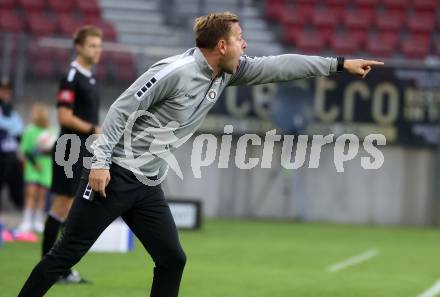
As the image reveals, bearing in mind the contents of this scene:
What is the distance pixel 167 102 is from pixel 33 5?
13506 millimetres

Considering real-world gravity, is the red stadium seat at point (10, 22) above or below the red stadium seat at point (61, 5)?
below

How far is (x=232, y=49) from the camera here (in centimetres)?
572

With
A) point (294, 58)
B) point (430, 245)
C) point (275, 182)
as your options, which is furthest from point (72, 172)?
point (275, 182)

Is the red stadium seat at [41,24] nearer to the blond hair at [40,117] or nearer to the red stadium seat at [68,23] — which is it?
the red stadium seat at [68,23]

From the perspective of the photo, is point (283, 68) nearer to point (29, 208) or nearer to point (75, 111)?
point (75, 111)

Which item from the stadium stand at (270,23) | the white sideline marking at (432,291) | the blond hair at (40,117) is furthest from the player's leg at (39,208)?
the white sideline marking at (432,291)

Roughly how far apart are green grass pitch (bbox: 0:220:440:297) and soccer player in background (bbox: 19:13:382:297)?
195 centimetres

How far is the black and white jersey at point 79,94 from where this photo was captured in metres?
8.38

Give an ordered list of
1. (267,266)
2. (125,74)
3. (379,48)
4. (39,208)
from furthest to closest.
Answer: (379,48)
(125,74)
(39,208)
(267,266)

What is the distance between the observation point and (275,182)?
56.7ft

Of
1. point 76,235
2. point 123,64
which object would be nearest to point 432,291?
point 76,235

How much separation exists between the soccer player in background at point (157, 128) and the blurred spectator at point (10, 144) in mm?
6805

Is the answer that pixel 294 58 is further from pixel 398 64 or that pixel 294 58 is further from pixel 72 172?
pixel 398 64

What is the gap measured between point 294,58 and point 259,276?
12.3 ft
